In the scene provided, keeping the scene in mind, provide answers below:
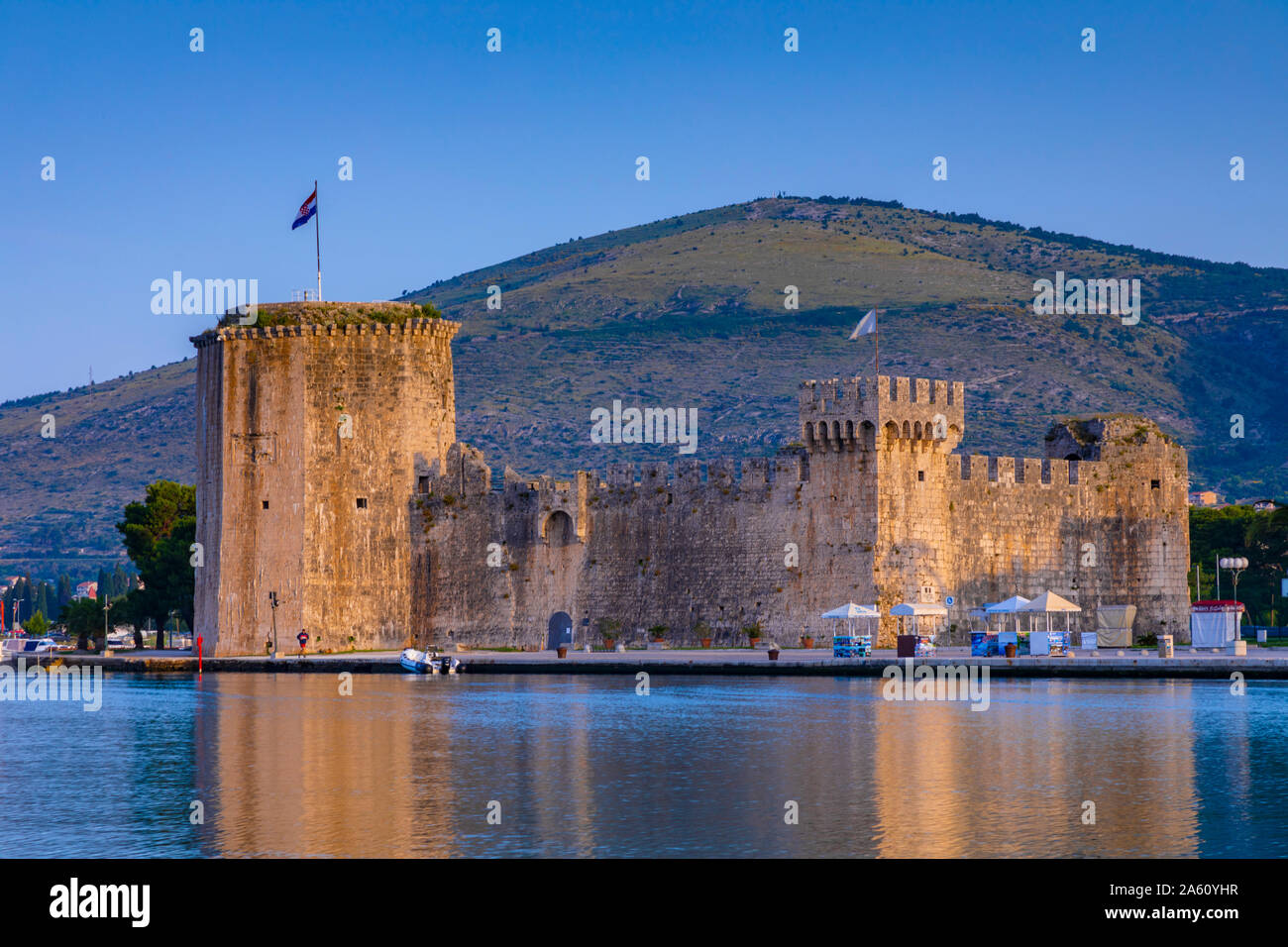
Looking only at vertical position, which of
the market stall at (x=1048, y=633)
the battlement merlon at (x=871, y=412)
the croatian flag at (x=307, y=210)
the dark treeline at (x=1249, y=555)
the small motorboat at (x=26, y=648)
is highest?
the croatian flag at (x=307, y=210)

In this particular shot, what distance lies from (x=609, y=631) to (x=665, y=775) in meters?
22.7

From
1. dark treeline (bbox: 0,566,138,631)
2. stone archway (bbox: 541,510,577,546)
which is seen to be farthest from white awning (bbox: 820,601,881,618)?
dark treeline (bbox: 0,566,138,631)

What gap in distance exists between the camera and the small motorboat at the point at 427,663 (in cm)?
4369

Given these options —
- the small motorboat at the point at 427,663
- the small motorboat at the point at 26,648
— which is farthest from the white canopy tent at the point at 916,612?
the small motorboat at the point at 26,648

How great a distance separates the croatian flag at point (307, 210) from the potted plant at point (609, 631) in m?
12.9

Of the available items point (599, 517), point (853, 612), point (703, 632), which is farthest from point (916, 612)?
point (599, 517)

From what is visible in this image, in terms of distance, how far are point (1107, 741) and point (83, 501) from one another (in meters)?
136

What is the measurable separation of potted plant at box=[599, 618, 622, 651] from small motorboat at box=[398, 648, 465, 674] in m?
3.86

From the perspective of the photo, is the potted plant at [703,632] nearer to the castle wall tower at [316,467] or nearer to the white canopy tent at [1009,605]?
the white canopy tent at [1009,605]

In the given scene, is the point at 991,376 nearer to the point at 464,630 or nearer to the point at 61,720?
the point at 464,630

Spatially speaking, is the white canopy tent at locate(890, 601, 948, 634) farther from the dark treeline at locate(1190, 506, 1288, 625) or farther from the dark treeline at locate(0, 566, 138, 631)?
the dark treeline at locate(0, 566, 138, 631)

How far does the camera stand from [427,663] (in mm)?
43844

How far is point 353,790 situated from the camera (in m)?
22.1
